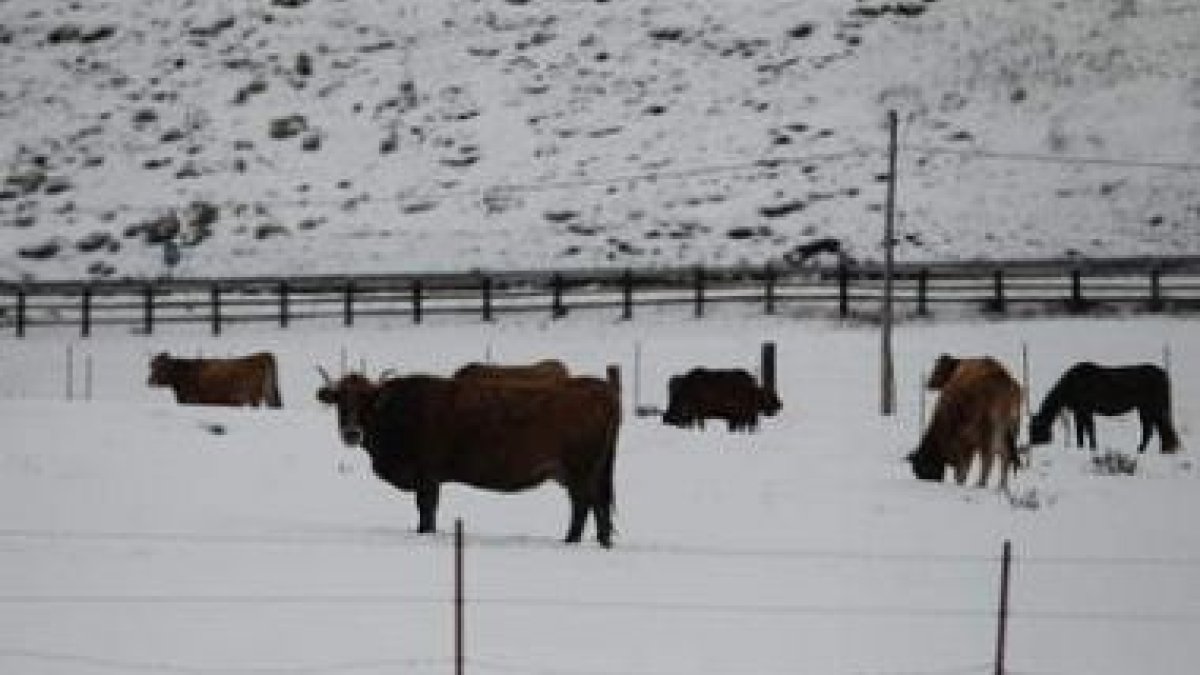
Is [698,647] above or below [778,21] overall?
below

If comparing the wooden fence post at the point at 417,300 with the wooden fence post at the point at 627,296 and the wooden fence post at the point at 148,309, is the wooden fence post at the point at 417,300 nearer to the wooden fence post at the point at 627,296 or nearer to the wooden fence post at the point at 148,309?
the wooden fence post at the point at 627,296

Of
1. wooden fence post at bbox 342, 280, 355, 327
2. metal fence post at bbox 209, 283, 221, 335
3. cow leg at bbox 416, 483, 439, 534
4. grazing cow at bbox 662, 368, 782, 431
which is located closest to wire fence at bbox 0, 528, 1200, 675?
cow leg at bbox 416, 483, 439, 534

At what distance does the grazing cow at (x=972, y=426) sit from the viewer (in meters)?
17.3

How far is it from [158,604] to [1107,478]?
11.3 metres

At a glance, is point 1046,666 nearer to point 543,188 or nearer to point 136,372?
point 136,372

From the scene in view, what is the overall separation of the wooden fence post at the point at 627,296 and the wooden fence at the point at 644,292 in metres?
0.04

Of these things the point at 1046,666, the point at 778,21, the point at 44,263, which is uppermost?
the point at 778,21

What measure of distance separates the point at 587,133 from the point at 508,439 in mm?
37489

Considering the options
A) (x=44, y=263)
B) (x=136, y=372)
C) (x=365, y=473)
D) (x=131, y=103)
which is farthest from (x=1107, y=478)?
(x=131, y=103)

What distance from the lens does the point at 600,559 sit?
12.2 m

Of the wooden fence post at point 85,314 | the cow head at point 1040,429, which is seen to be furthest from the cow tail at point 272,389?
the wooden fence post at point 85,314

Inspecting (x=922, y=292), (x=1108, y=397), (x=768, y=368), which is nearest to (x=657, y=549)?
(x=1108, y=397)

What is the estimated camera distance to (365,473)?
17875mm

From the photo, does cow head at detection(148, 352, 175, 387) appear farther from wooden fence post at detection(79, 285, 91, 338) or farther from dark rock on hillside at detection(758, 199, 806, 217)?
dark rock on hillside at detection(758, 199, 806, 217)
